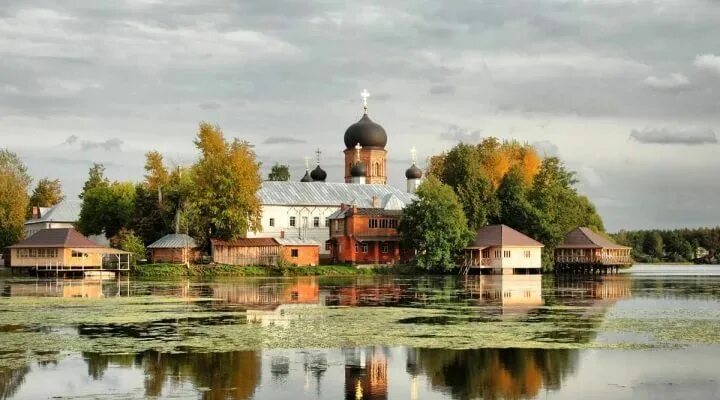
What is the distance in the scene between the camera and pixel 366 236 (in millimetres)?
86750

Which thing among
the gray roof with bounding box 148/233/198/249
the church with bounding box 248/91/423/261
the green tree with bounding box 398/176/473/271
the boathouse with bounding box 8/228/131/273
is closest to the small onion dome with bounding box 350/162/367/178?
the church with bounding box 248/91/423/261

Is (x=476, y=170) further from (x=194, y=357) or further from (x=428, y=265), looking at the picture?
(x=194, y=357)

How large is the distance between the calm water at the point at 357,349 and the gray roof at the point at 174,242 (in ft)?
117

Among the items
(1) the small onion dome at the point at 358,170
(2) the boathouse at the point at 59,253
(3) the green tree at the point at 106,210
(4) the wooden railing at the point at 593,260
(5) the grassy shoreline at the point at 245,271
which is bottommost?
(5) the grassy shoreline at the point at 245,271

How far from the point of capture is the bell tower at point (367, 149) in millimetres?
105375

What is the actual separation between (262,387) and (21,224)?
265ft

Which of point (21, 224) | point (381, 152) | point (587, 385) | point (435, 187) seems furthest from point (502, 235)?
point (587, 385)

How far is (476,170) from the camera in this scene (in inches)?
3442

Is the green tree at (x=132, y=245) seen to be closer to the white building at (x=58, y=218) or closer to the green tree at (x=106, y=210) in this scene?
the green tree at (x=106, y=210)

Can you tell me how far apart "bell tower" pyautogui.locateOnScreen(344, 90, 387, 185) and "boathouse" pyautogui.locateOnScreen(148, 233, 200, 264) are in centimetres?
3015

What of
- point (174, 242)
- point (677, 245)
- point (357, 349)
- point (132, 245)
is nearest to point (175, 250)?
point (174, 242)

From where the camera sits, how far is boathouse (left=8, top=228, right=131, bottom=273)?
241ft

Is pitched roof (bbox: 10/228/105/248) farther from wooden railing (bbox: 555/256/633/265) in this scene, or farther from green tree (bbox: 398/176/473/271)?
wooden railing (bbox: 555/256/633/265)

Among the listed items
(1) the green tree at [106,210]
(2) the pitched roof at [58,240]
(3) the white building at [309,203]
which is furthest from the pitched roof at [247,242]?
(1) the green tree at [106,210]
